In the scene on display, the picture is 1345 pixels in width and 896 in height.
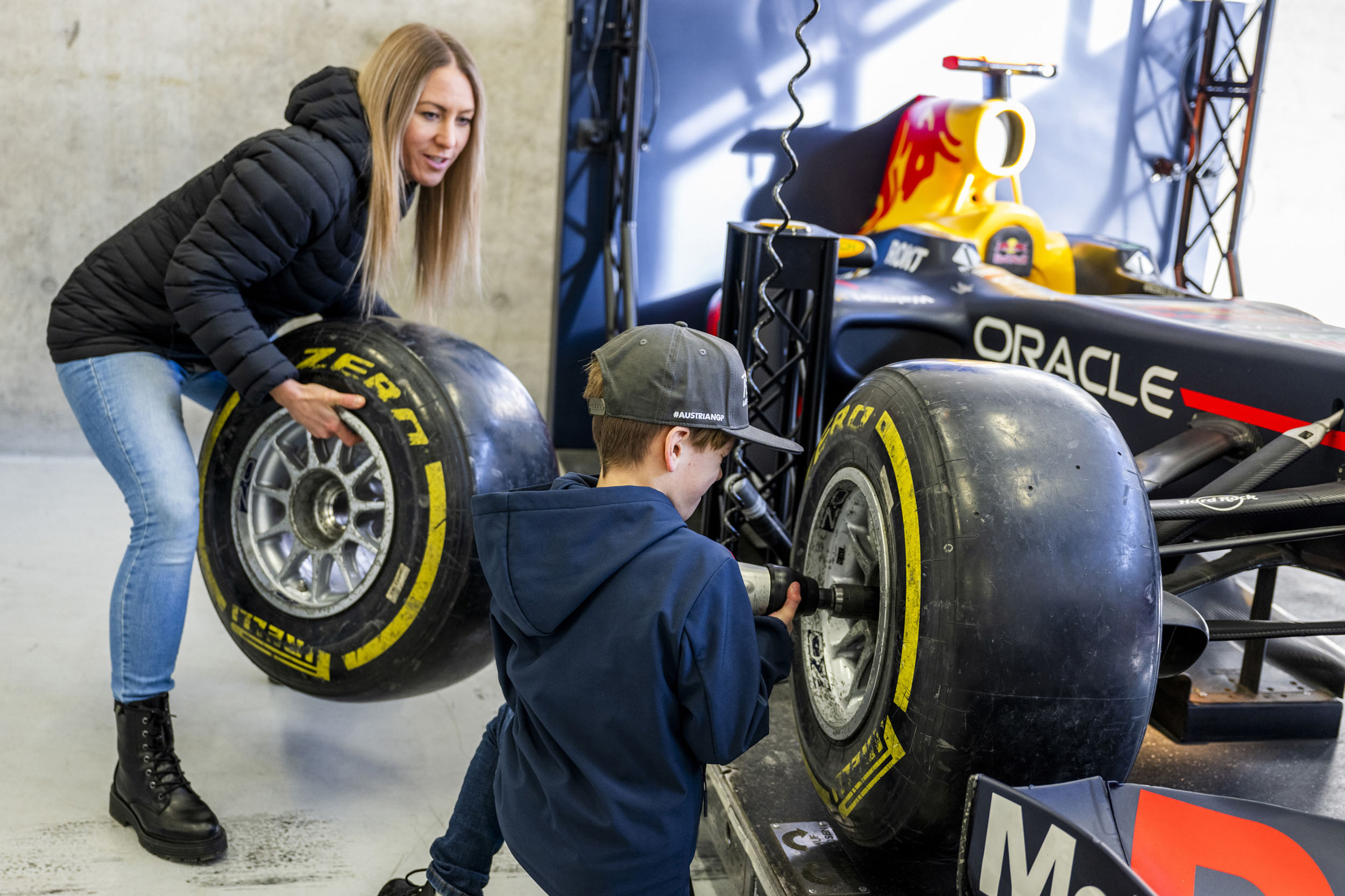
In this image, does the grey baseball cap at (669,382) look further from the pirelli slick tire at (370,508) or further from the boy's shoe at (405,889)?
the boy's shoe at (405,889)

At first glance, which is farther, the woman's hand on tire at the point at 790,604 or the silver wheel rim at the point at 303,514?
the silver wheel rim at the point at 303,514

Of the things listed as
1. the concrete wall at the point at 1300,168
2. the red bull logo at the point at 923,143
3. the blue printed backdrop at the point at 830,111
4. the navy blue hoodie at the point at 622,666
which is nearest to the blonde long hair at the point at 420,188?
the navy blue hoodie at the point at 622,666

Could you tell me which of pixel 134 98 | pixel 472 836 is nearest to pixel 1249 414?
pixel 472 836

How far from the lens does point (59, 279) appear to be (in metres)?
5.77

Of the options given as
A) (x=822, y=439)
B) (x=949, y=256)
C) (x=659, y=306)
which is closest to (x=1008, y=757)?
(x=822, y=439)

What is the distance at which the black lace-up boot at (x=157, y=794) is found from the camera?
2.51 metres

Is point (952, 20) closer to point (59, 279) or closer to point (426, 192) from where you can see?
point (426, 192)

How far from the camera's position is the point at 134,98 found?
5652 mm

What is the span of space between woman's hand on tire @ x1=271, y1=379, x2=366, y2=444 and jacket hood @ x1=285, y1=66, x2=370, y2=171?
1.75ft

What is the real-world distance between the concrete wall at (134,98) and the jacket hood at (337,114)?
334cm

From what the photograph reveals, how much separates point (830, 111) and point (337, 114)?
440 centimetres

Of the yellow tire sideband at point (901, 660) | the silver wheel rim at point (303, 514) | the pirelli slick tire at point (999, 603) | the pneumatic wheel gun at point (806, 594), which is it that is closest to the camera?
the pirelli slick tire at point (999, 603)

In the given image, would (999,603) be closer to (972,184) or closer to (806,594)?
(806,594)

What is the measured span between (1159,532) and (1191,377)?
487 mm
